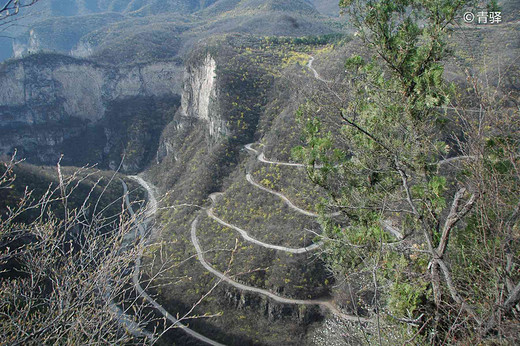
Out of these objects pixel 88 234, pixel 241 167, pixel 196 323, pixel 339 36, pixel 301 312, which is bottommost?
pixel 196 323

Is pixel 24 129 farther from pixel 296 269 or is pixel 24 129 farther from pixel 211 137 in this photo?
pixel 296 269

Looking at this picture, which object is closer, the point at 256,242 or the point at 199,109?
the point at 256,242

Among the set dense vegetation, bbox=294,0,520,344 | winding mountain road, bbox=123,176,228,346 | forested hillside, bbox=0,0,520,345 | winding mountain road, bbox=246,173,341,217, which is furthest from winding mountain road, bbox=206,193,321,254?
dense vegetation, bbox=294,0,520,344

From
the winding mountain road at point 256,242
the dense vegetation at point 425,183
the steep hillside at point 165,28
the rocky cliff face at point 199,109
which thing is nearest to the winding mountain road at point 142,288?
the dense vegetation at point 425,183

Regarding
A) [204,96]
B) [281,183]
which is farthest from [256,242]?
[204,96]

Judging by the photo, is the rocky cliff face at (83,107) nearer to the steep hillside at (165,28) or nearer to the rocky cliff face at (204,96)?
the steep hillside at (165,28)

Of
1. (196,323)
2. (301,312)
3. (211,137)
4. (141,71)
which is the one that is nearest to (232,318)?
(196,323)

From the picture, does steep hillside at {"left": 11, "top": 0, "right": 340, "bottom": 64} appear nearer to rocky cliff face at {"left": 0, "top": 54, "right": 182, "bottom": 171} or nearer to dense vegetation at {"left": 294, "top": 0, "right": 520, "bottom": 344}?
rocky cliff face at {"left": 0, "top": 54, "right": 182, "bottom": 171}

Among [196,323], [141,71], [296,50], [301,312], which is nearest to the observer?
[301,312]

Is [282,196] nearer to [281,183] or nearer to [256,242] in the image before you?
[281,183]
